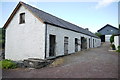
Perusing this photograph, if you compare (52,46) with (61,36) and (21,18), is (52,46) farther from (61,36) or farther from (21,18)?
(21,18)

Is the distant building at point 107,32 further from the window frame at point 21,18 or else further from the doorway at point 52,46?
the window frame at point 21,18

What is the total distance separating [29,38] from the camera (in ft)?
40.7

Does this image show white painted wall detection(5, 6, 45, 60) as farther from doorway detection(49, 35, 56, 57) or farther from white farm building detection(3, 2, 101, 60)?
doorway detection(49, 35, 56, 57)

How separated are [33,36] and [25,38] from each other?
4.03ft

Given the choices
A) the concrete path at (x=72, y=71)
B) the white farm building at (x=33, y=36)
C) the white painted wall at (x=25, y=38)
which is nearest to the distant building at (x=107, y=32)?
the white farm building at (x=33, y=36)

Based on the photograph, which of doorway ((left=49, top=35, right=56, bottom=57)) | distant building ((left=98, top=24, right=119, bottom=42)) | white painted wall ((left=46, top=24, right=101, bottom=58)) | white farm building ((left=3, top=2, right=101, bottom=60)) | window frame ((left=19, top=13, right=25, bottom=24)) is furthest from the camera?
distant building ((left=98, top=24, right=119, bottom=42))

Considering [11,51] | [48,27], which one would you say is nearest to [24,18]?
[48,27]

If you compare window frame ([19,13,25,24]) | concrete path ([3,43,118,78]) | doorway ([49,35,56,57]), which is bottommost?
concrete path ([3,43,118,78])

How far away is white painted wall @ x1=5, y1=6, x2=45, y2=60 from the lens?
1159 centimetres

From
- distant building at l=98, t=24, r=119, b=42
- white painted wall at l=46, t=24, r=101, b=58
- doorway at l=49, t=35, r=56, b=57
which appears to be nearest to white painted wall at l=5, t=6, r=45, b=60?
white painted wall at l=46, t=24, r=101, b=58

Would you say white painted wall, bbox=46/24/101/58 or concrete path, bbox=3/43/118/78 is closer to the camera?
concrete path, bbox=3/43/118/78

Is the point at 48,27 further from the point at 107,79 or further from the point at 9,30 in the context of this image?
the point at 107,79

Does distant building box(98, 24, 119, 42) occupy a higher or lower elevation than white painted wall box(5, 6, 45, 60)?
higher

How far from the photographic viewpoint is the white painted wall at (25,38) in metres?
11.6
